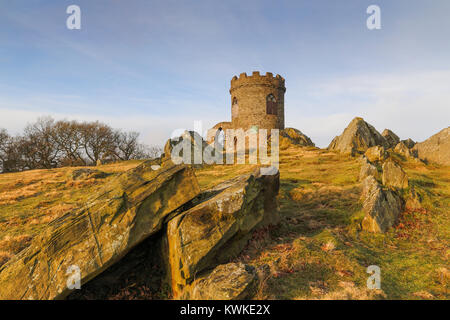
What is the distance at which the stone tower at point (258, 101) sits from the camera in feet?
156

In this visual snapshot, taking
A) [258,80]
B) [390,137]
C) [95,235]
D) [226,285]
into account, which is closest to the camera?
[226,285]

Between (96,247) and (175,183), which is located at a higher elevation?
(175,183)

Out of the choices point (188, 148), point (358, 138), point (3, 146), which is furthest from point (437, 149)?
point (3, 146)

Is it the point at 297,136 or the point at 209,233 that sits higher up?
the point at 297,136

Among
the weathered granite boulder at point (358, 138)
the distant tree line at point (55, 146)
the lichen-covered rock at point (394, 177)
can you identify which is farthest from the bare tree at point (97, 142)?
the lichen-covered rock at point (394, 177)

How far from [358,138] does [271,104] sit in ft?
67.4

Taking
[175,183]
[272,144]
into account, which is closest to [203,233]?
[175,183]

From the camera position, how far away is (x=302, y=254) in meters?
8.48

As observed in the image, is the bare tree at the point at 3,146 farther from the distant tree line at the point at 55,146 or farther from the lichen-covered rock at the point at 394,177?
the lichen-covered rock at the point at 394,177

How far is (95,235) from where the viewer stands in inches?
285

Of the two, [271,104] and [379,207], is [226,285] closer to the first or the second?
[379,207]

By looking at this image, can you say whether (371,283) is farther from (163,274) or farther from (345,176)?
(345,176)
